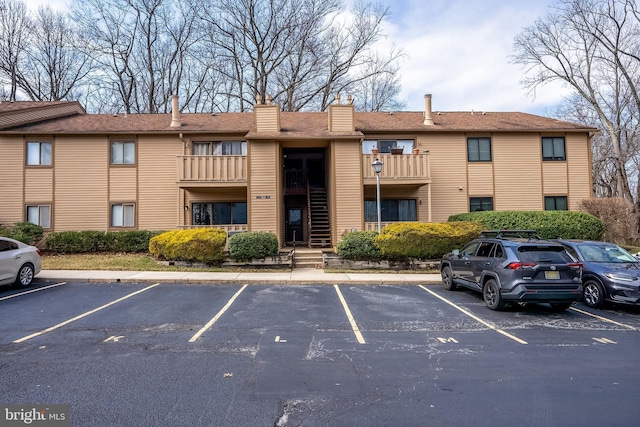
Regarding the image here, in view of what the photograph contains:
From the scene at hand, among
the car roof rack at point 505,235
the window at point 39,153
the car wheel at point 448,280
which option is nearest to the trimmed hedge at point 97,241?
the window at point 39,153

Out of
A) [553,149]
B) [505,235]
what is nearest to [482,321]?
[505,235]

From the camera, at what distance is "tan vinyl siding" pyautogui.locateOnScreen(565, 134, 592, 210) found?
61.8 ft

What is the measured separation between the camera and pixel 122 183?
1819 centimetres

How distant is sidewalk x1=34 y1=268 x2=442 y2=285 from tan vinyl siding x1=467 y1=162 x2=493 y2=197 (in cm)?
846

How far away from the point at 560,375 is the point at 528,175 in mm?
17012

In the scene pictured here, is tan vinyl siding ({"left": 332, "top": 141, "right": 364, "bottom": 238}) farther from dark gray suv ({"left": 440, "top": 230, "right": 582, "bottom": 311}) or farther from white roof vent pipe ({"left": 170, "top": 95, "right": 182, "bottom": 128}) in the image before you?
white roof vent pipe ({"left": 170, "top": 95, "right": 182, "bottom": 128})

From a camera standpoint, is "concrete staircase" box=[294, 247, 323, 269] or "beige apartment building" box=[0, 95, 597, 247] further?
"beige apartment building" box=[0, 95, 597, 247]

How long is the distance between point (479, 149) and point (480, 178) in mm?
1592

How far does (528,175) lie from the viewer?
1884 centimetres

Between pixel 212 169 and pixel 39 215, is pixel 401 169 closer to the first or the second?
pixel 212 169

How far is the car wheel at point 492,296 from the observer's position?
7.65 meters

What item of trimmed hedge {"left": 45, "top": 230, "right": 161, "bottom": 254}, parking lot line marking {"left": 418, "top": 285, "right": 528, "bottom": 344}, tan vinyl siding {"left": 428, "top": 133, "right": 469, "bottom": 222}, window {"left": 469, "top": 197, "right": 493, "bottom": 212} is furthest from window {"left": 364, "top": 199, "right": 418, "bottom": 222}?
trimmed hedge {"left": 45, "top": 230, "right": 161, "bottom": 254}

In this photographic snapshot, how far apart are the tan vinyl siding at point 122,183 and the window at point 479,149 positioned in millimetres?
17927

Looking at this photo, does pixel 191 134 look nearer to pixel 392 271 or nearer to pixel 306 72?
pixel 392 271
